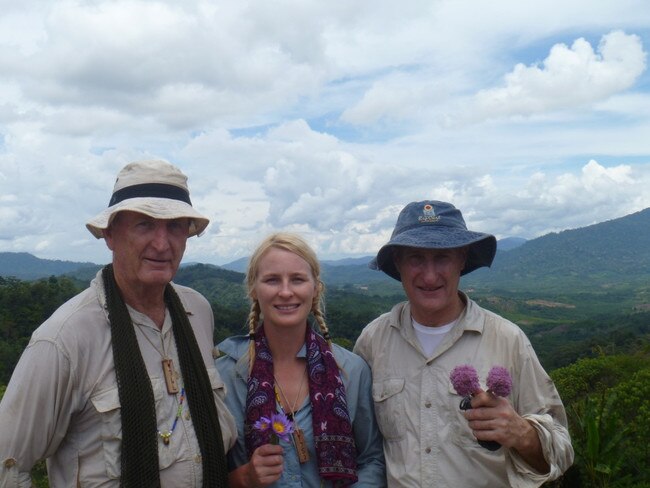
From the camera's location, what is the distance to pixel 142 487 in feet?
8.82

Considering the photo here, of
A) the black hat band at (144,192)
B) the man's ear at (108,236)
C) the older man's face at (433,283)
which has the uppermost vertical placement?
the black hat band at (144,192)

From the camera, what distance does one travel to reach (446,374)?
3234 millimetres

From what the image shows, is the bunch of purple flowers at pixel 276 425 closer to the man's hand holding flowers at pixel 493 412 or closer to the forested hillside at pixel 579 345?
the man's hand holding flowers at pixel 493 412

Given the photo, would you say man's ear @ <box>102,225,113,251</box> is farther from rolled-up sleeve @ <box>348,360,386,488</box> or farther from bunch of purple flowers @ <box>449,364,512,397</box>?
bunch of purple flowers @ <box>449,364,512,397</box>

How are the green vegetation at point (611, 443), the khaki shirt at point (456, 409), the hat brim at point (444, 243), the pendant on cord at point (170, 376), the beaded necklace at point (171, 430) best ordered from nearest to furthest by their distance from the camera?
the beaded necklace at point (171, 430)
the pendant on cord at point (170, 376)
the khaki shirt at point (456, 409)
the hat brim at point (444, 243)
the green vegetation at point (611, 443)

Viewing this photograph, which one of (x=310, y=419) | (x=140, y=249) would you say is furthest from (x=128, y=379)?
(x=310, y=419)

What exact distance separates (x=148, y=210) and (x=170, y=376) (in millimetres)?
836

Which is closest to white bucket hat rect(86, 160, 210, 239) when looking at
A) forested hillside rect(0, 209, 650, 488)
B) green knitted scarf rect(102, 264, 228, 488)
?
green knitted scarf rect(102, 264, 228, 488)

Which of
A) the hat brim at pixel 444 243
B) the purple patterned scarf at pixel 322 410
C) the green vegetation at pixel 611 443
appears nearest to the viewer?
the purple patterned scarf at pixel 322 410

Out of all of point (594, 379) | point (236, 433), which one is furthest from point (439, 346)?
point (594, 379)

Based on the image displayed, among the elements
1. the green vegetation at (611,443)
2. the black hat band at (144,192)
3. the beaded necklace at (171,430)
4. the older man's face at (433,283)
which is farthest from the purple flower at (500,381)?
the green vegetation at (611,443)

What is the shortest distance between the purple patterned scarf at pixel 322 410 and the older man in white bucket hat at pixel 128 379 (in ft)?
0.54

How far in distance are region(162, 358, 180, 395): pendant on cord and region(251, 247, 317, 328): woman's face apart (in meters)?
0.62

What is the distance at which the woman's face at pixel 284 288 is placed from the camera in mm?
3275
